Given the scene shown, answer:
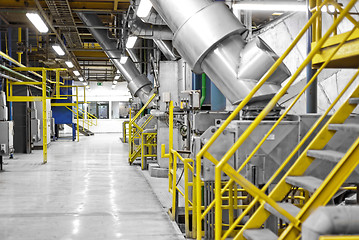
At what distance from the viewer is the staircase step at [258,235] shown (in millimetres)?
3150

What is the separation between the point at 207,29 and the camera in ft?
15.4

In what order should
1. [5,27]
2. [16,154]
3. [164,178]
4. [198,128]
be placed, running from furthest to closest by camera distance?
[16,154]
[5,27]
[164,178]
[198,128]

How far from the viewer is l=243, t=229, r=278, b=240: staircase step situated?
3.15 m

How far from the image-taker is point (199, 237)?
4230mm

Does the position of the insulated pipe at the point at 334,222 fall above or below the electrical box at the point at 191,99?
below

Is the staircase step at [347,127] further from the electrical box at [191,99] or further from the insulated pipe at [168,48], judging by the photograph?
the insulated pipe at [168,48]

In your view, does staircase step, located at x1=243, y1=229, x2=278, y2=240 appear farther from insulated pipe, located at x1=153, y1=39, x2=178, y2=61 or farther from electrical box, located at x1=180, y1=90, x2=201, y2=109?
insulated pipe, located at x1=153, y1=39, x2=178, y2=61

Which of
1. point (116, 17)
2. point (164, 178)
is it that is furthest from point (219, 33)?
point (116, 17)

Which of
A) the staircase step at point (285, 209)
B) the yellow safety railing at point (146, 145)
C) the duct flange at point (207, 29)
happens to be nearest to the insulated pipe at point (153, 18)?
the yellow safety railing at point (146, 145)

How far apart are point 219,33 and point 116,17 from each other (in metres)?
10.2

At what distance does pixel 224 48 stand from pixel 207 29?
12.7 inches

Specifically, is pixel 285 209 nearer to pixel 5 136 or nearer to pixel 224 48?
pixel 224 48

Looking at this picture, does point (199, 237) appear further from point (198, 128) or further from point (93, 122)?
point (93, 122)

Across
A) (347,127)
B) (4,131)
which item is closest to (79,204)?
(347,127)
